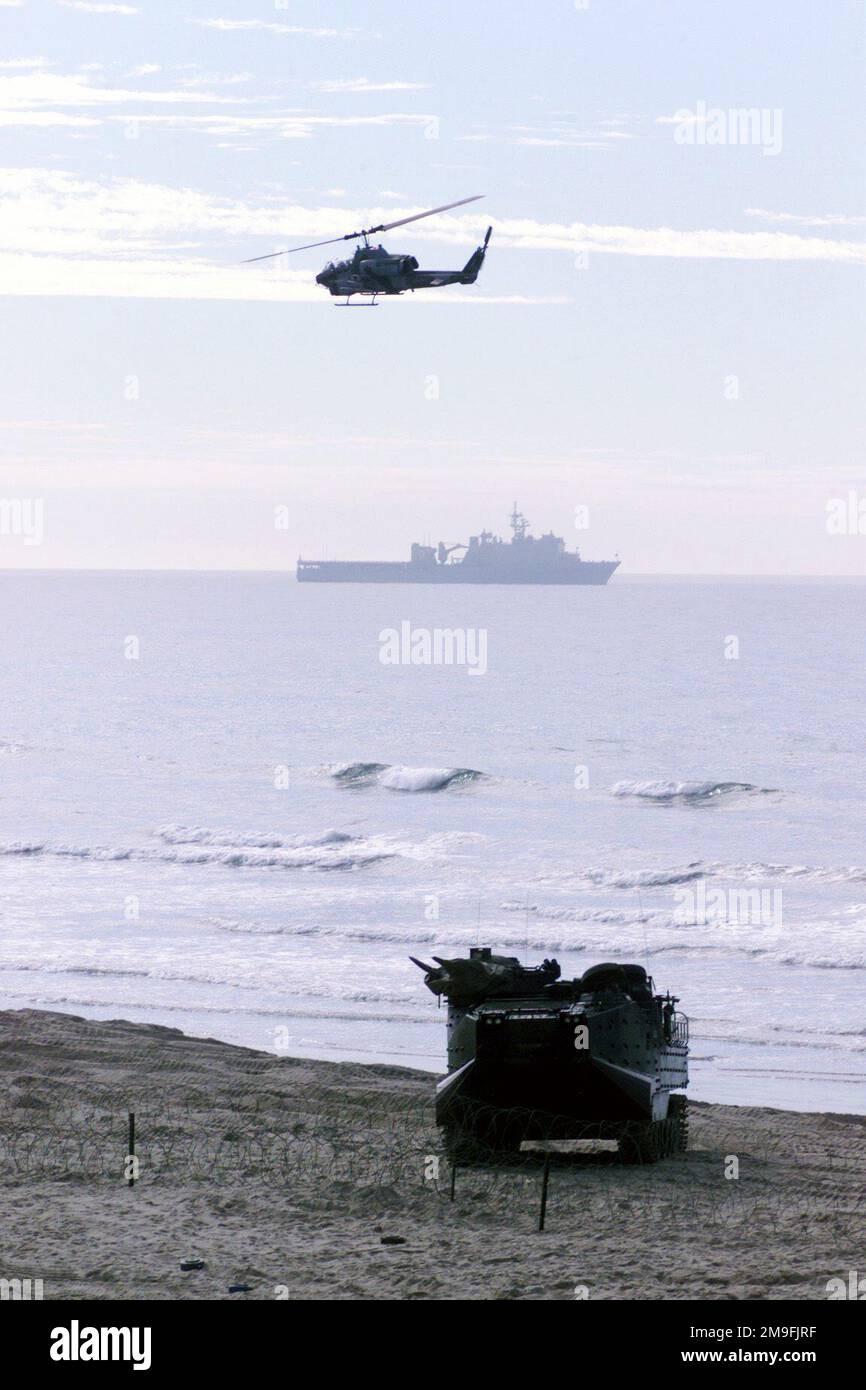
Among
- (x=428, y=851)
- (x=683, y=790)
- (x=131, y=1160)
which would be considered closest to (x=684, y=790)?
(x=683, y=790)

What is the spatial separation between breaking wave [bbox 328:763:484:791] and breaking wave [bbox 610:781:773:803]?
655 cm

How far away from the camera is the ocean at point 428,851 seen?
3025cm

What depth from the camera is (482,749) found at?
8456cm

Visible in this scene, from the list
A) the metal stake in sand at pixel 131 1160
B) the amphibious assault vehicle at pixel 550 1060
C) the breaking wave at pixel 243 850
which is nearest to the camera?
the metal stake in sand at pixel 131 1160

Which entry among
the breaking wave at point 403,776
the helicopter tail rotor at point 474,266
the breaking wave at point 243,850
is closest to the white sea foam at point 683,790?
the breaking wave at point 403,776

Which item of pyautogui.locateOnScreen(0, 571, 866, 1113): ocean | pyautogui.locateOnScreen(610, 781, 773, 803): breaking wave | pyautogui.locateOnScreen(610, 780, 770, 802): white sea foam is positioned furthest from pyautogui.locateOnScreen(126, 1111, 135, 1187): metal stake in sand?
pyautogui.locateOnScreen(610, 780, 770, 802): white sea foam

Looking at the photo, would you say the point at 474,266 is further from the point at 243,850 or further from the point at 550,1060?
the point at 243,850

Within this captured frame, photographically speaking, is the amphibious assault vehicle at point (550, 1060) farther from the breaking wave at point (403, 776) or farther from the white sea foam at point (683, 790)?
the breaking wave at point (403, 776)

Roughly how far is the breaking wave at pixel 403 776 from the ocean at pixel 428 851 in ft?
0.69

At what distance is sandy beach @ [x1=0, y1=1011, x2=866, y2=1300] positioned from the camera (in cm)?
1357

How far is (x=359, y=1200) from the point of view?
16.2 m

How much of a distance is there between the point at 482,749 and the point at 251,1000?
5414cm

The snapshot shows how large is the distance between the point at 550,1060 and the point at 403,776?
55.7 m
